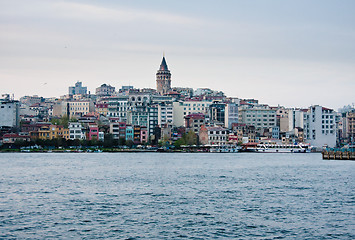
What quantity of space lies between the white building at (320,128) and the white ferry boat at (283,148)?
271 inches

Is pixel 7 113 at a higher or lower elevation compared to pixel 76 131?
higher

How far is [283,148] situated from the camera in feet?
403

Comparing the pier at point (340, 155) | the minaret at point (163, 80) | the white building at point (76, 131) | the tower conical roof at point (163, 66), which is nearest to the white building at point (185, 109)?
the white building at point (76, 131)

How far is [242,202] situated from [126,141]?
86.0 meters

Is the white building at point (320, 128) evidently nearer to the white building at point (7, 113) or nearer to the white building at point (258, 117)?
the white building at point (258, 117)

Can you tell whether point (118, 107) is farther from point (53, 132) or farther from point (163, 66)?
point (163, 66)

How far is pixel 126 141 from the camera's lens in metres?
118

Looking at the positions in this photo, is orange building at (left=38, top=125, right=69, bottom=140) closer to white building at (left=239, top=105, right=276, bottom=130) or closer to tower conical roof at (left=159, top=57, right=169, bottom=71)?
white building at (left=239, top=105, right=276, bottom=130)

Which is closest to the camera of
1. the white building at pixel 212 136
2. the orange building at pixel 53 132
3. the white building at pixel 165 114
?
the orange building at pixel 53 132

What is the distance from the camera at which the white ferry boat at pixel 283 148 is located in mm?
120662

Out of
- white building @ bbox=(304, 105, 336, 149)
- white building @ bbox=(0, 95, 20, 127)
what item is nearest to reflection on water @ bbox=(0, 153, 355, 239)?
white building @ bbox=(0, 95, 20, 127)

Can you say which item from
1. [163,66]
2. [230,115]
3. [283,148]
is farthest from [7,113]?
[163,66]

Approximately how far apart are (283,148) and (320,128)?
12620mm

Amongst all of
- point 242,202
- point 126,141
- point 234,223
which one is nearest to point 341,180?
point 242,202
